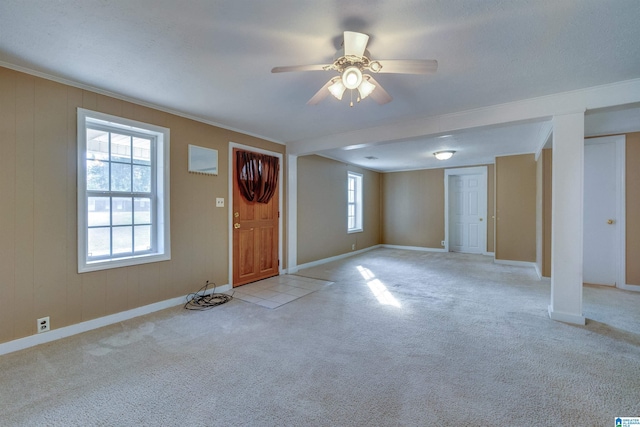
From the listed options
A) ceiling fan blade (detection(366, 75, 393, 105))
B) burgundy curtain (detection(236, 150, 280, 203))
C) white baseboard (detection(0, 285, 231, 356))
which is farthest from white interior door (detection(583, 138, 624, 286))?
white baseboard (detection(0, 285, 231, 356))

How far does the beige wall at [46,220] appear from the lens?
7.41 feet

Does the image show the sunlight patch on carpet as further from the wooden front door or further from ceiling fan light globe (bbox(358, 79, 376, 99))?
ceiling fan light globe (bbox(358, 79, 376, 99))

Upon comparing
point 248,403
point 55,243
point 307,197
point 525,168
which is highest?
point 525,168

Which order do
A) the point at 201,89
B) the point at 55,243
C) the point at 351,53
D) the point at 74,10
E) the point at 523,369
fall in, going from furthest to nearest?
the point at 201,89 → the point at 55,243 → the point at 523,369 → the point at 351,53 → the point at 74,10

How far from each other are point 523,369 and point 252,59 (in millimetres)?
3123

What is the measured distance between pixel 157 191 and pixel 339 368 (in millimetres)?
2814

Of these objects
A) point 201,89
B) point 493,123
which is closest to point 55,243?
point 201,89

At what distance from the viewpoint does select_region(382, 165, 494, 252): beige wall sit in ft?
24.2

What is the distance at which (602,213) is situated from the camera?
4.15 meters

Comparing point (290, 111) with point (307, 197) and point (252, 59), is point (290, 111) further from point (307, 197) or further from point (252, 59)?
point (307, 197)

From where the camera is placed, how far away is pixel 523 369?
200 cm

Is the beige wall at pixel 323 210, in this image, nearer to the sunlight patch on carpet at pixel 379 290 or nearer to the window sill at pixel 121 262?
the sunlight patch on carpet at pixel 379 290

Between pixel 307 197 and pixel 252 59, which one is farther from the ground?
pixel 252 59

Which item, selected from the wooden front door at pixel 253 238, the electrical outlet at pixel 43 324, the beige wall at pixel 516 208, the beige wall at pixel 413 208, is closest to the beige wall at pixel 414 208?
the beige wall at pixel 413 208
